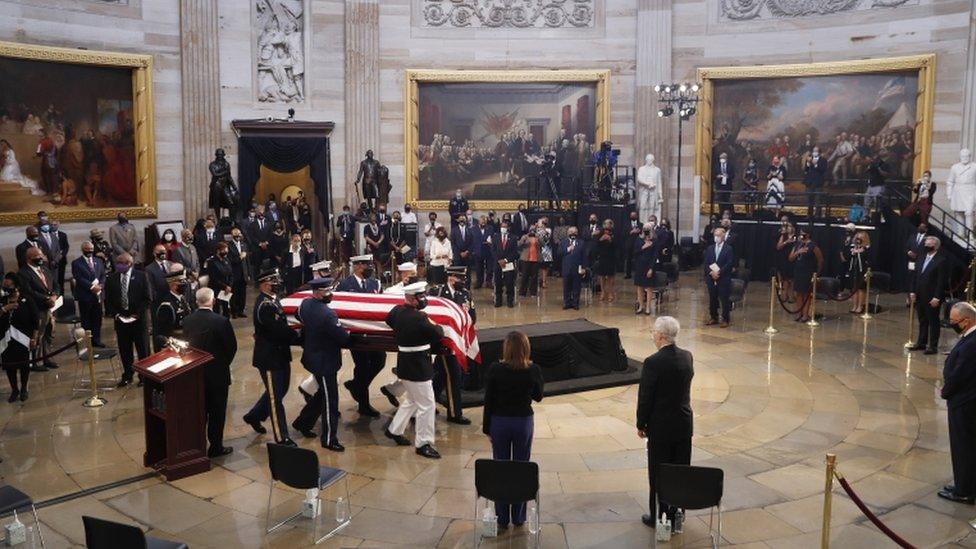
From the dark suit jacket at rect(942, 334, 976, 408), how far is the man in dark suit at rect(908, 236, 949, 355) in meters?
5.61

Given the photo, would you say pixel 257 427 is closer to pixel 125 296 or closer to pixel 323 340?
pixel 323 340

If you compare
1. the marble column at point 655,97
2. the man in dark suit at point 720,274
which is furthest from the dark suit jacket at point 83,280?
the marble column at point 655,97

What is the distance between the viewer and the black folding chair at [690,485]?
6.13 m

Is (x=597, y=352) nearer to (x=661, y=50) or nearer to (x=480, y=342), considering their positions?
(x=480, y=342)

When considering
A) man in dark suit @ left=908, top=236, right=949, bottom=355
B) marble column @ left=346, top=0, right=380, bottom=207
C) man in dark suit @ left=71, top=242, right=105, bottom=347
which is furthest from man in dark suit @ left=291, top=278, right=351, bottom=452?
marble column @ left=346, top=0, right=380, bottom=207

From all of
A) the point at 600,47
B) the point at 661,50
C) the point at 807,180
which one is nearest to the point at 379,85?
the point at 600,47

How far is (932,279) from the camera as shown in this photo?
13.0 metres

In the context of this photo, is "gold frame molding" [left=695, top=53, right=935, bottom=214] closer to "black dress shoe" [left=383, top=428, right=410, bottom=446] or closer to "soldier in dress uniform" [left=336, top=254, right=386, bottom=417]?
"soldier in dress uniform" [left=336, top=254, right=386, bottom=417]

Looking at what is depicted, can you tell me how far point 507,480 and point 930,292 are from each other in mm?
9270

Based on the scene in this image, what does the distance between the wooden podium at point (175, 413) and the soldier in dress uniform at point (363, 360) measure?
1.89 meters

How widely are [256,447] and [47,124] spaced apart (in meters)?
12.8

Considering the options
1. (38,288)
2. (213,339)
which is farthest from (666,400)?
(38,288)

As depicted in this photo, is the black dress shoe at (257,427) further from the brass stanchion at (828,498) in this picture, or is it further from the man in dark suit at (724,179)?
the man in dark suit at (724,179)

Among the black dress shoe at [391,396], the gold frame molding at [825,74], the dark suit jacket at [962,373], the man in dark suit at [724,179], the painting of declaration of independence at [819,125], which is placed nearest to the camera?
the dark suit jacket at [962,373]
